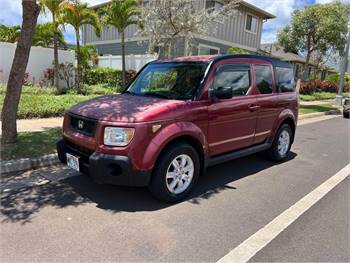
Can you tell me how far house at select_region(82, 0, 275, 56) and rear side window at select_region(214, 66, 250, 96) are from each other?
13369 mm

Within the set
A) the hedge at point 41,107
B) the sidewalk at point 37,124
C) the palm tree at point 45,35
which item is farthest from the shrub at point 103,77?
the sidewalk at point 37,124

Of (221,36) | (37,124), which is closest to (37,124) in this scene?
(37,124)

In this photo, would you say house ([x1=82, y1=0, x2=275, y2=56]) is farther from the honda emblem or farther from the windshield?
the honda emblem

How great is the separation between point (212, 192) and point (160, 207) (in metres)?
0.94

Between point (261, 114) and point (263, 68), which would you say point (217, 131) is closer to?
point (261, 114)

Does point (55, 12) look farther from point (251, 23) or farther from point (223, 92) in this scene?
point (251, 23)

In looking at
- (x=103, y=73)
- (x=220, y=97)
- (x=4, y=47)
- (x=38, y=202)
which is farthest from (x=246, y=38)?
(x=38, y=202)

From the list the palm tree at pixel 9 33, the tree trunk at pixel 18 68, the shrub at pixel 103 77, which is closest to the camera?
the tree trunk at pixel 18 68

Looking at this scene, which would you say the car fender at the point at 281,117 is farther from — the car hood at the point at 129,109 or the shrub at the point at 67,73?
the shrub at the point at 67,73

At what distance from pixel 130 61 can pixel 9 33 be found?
20.3 feet

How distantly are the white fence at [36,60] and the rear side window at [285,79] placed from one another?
10859 mm

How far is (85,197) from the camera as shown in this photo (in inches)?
167

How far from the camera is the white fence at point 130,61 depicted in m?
17.3

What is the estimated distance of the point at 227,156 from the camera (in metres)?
5.05
